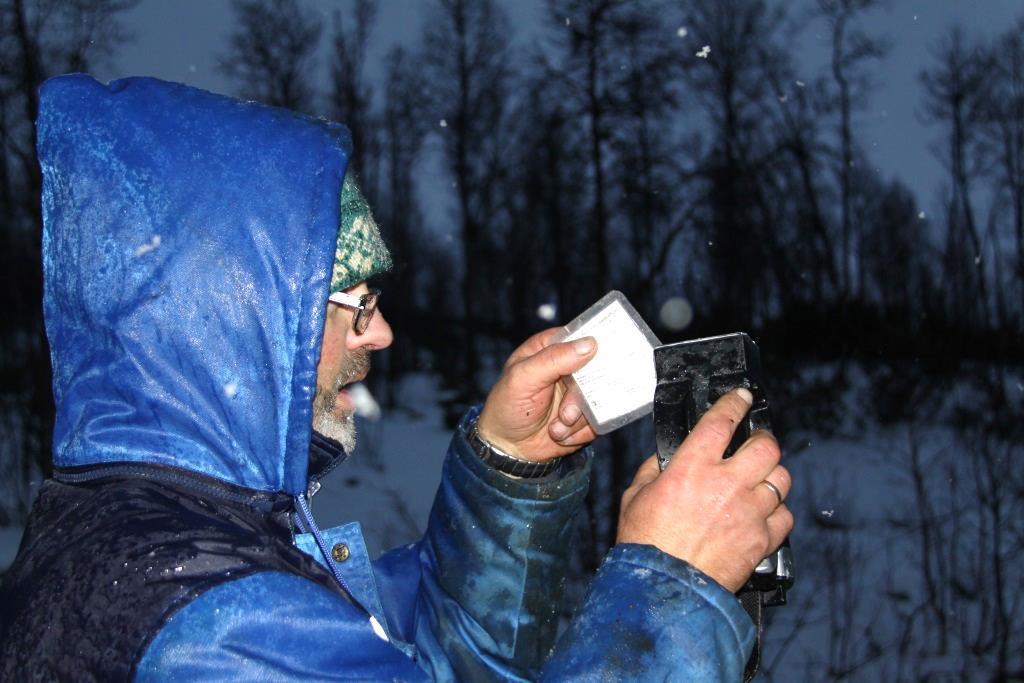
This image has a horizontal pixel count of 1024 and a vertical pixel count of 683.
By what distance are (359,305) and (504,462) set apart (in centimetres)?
48

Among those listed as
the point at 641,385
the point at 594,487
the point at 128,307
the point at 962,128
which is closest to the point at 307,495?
the point at 128,307

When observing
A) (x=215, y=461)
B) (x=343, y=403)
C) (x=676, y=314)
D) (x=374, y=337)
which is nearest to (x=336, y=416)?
(x=343, y=403)

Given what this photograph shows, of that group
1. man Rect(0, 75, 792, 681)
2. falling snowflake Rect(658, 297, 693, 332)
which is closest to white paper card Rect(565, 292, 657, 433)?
man Rect(0, 75, 792, 681)

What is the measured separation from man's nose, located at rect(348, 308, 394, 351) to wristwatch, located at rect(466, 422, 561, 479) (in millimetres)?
314

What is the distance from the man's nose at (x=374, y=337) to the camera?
1786 mm

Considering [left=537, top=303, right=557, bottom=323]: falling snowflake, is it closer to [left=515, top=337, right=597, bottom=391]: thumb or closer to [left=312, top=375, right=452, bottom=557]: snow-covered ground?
[left=312, top=375, right=452, bottom=557]: snow-covered ground

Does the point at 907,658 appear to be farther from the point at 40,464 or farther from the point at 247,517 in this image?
the point at 40,464

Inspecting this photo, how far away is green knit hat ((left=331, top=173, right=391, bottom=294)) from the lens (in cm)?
168

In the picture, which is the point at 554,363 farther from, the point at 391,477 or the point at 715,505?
the point at 391,477

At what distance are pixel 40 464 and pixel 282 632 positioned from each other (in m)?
10.8

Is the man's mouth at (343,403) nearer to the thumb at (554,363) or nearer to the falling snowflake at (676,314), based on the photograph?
the thumb at (554,363)

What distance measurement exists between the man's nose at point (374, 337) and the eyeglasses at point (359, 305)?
0.01 m

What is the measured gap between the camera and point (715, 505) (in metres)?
1.27

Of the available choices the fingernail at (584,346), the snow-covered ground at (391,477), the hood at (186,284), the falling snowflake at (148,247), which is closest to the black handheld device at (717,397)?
the fingernail at (584,346)
